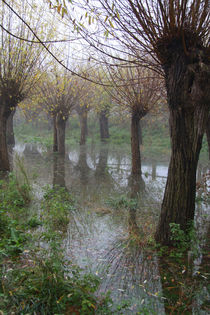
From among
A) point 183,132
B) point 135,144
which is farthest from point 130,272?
point 135,144

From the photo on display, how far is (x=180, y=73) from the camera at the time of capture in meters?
4.31

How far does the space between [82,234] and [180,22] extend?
4.19 m

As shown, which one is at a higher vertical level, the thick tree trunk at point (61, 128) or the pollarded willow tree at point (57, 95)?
the pollarded willow tree at point (57, 95)

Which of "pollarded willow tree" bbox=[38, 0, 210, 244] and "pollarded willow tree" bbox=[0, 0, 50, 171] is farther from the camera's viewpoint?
"pollarded willow tree" bbox=[0, 0, 50, 171]

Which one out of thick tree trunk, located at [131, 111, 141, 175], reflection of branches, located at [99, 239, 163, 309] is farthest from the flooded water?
thick tree trunk, located at [131, 111, 141, 175]

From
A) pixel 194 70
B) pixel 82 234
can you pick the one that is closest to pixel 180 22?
pixel 194 70

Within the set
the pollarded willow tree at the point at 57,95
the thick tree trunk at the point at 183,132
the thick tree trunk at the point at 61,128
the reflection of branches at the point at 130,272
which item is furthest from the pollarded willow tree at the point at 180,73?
the thick tree trunk at the point at 61,128

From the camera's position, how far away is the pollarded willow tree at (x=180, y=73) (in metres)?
4.08

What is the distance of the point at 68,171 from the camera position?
12.8 m

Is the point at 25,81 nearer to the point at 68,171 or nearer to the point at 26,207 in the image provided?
the point at 68,171

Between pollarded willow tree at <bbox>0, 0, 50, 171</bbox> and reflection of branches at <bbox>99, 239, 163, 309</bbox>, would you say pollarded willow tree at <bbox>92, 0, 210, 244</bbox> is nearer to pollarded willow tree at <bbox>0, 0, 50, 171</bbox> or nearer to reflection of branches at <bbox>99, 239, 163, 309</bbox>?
reflection of branches at <bbox>99, 239, 163, 309</bbox>

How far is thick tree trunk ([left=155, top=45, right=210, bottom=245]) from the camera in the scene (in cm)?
420

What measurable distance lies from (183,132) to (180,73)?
0.97m

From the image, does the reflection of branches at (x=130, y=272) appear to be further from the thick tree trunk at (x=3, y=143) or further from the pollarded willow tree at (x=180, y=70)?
the thick tree trunk at (x=3, y=143)
